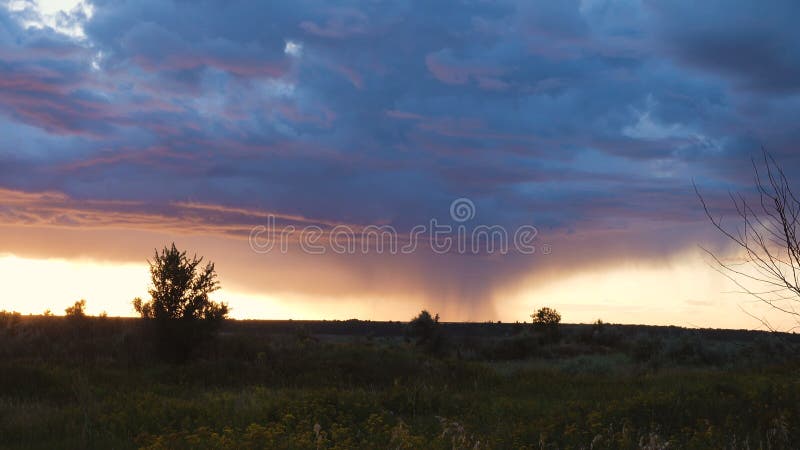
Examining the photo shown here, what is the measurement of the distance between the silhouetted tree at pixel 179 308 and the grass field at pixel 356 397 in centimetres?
85

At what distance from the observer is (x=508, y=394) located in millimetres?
19422

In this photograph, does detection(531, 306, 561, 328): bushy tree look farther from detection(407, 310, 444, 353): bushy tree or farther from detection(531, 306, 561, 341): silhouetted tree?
detection(407, 310, 444, 353): bushy tree

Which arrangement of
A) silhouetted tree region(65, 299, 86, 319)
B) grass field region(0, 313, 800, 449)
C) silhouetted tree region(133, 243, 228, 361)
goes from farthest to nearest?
silhouetted tree region(65, 299, 86, 319)
silhouetted tree region(133, 243, 228, 361)
grass field region(0, 313, 800, 449)

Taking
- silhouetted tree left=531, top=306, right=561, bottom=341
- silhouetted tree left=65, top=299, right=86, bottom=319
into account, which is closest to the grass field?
silhouetted tree left=65, top=299, right=86, bottom=319

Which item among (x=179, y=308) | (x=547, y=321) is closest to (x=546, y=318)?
(x=547, y=321)

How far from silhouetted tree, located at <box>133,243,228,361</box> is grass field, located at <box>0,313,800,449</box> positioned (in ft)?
2.80

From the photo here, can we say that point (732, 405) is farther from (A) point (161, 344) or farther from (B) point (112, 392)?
(A) point (161, 344)

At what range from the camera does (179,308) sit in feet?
89.1

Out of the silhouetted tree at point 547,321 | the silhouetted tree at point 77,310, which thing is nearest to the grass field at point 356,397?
the silhouetted tree at point 77,310

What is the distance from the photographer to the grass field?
10.6 m

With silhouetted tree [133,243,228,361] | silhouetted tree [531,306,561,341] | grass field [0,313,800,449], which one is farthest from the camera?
silhouetted tree [531,306,561,341]

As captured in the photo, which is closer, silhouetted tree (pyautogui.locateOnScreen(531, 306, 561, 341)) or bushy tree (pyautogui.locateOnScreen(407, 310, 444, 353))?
bushy tree (pyautogui.locateOnScreen(407, 310, 444, 353))

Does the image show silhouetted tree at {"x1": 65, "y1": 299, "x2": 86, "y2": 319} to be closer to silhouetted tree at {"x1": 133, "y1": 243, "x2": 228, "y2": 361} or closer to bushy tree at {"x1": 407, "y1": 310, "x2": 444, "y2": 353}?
silhouetted tree at {"x1": 133, "y1": 243, "x2": 228, "y2": 361}

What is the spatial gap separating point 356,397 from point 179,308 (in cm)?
1397
